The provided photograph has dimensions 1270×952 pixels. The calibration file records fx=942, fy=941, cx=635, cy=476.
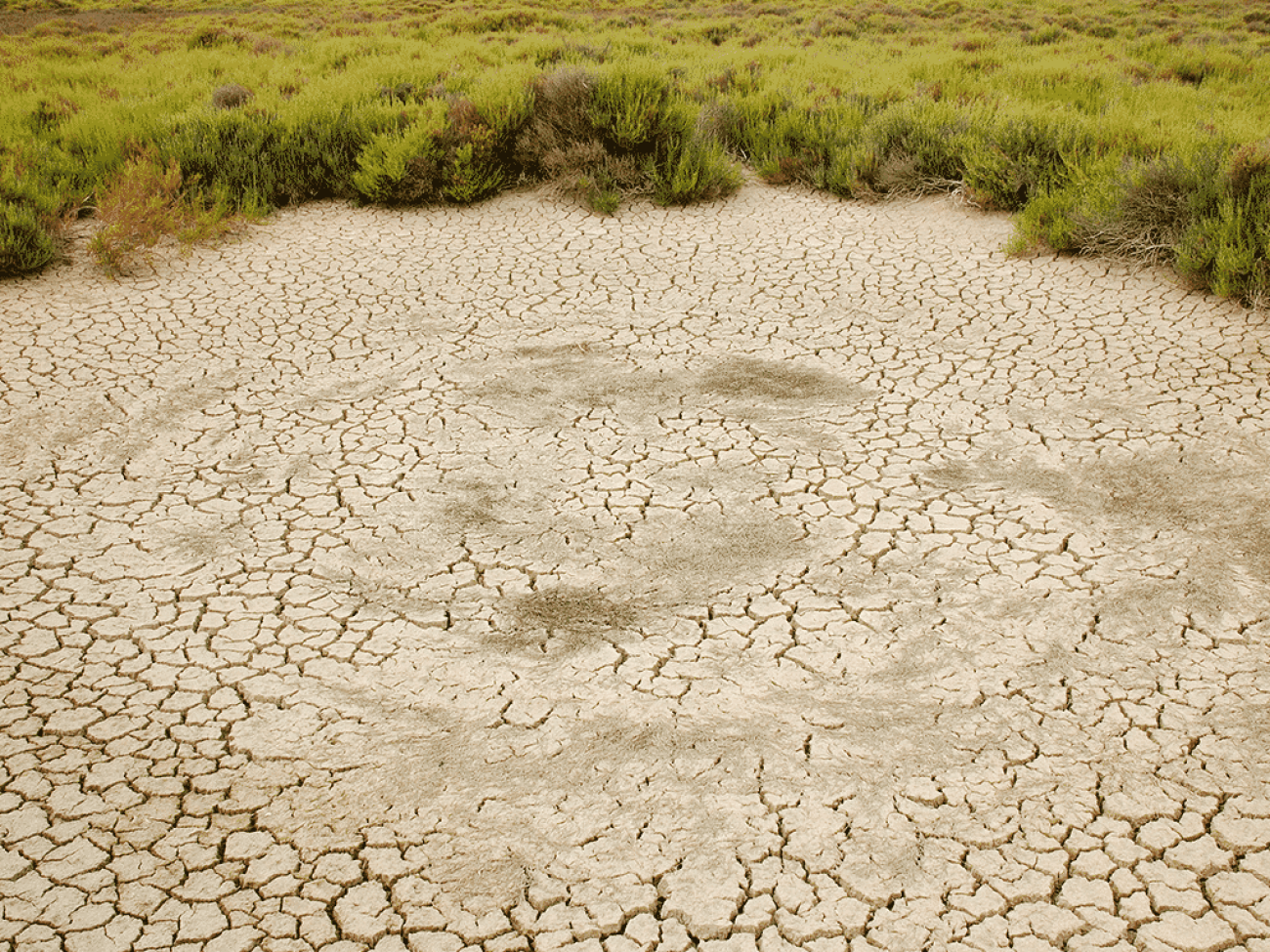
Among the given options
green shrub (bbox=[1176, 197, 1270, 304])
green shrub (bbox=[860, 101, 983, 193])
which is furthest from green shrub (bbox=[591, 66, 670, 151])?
green shrub (bbox=[1176, 197, 1270, 304])

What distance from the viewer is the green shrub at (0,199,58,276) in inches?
239

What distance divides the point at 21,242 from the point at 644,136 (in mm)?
4549

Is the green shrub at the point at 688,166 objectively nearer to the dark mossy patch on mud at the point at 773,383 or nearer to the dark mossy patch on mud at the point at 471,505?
the dark mossy patch on mud at the point at 773,383

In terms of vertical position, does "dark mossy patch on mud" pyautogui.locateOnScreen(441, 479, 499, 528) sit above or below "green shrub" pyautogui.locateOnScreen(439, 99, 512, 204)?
below

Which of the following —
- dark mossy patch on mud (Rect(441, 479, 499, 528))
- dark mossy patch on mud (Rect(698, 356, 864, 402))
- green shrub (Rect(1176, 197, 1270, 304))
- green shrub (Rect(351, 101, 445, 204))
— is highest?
green shrub (Rect(351, 101, 445, 204))

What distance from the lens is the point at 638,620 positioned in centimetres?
332

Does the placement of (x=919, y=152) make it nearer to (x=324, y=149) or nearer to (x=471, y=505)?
(x=324, y=149)

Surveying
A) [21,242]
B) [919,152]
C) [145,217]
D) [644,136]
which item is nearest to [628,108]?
[644,136]

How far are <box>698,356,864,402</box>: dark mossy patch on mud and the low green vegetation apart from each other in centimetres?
235

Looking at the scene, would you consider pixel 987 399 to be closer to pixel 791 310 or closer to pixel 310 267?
pixel 791 310

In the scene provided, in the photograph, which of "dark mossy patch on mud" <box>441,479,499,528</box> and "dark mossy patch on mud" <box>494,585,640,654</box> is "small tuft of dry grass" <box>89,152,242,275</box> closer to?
"dark mossy patch on mud" <box>441,479,499,528</box>

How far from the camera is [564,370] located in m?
5.13

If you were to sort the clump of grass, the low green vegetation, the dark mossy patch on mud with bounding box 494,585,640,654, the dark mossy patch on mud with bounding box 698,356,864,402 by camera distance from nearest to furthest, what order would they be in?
the dark mossy patch on mud with bounding box 494,585,640,654
the dark mossy patch on mud with bounding box 698,356,864,402
the low green vegetation
the clump of grass

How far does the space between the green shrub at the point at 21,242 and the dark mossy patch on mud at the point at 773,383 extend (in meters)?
4.50
